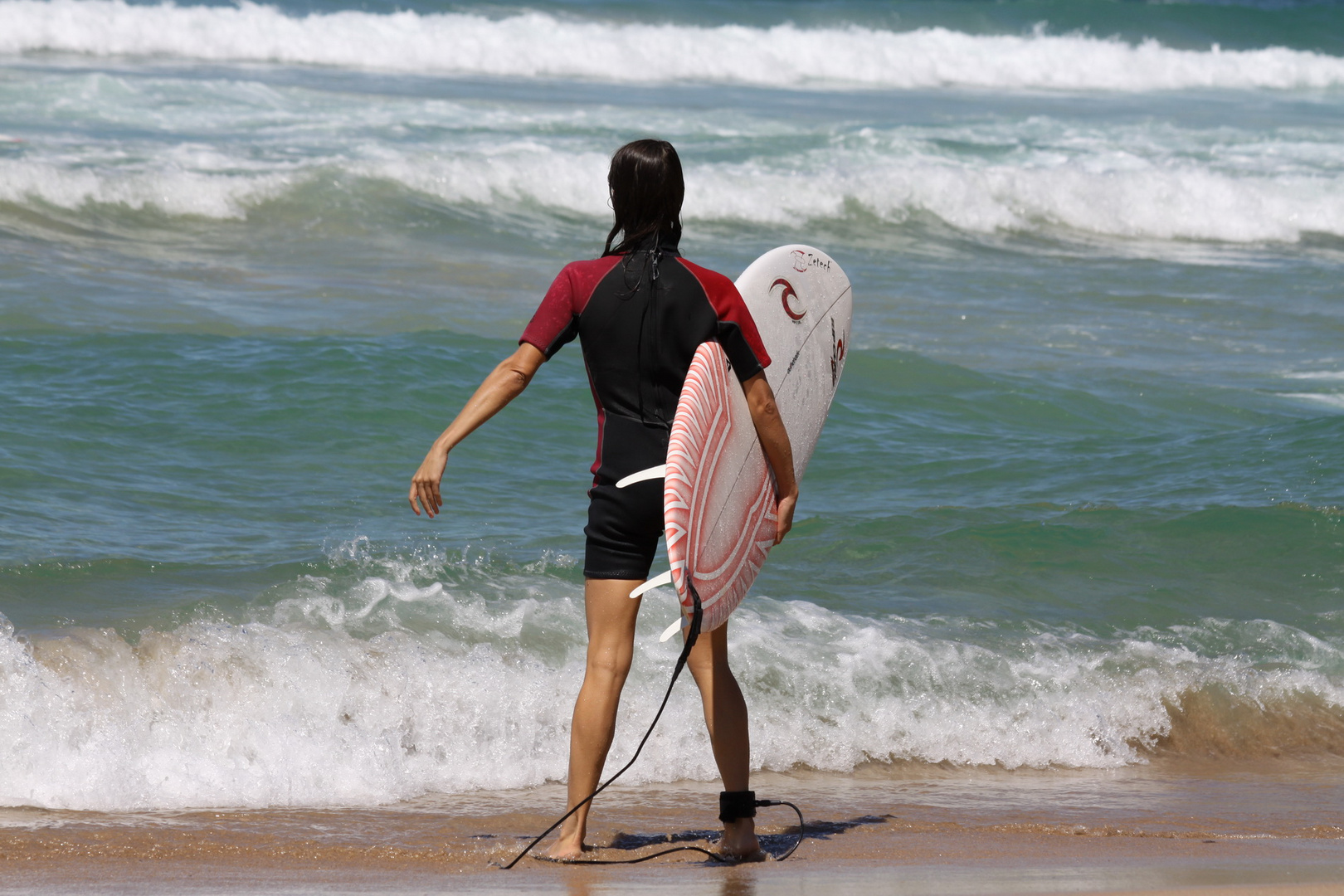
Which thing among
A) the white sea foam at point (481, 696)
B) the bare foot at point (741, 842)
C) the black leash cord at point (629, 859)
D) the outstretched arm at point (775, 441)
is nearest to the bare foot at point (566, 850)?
the black leash cord at point (629, 859)

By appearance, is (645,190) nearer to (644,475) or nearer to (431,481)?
(644,475)

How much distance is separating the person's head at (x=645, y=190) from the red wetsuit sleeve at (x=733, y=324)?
0.36ft

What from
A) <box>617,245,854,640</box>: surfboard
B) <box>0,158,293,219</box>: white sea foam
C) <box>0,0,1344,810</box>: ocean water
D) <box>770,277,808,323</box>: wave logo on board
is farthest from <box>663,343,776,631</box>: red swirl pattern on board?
<box>0,158,293,219</box>: white sea foam

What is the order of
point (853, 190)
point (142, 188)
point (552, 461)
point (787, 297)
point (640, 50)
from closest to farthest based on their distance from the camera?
point (787, 297), point (552, 461), point (142, 188), point (853, 190), point (640, 50)

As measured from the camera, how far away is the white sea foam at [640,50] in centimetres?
2478

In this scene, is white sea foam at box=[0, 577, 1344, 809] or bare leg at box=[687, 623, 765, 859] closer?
bare leg at box=[687, 623, 765, 859]

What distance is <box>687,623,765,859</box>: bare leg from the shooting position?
319cm

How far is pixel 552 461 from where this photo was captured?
7.34 metres

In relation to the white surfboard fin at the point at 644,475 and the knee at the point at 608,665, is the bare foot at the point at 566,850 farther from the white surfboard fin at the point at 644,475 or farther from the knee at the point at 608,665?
the white surfboard fin at the point at 644,475

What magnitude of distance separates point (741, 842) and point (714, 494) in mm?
810

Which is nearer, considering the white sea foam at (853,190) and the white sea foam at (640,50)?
the white sea foam at (853,190)

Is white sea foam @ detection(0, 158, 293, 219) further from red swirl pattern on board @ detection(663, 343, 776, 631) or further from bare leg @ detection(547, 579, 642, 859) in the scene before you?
bare leg @ detection(547, 579, 642, 859)

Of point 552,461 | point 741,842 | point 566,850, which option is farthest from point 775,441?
point 552,461

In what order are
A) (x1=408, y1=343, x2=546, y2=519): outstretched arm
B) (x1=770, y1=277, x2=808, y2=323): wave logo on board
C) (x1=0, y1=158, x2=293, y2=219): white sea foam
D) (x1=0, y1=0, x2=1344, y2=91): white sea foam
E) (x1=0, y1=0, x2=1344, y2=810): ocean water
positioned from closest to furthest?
(x1=408, y1=343, x2=546, y2=519): outstretched arm < (x1=770, y1=277, x2=808, y2=323): wave logo on board < (x1=0, y1=0, x2=1344, y2=810): ocean water < (x1=0, y1=158, x2=293, y2=219): white sea foam < (x1=0, y1=0, x2=1344, y2=91): white sea foam
